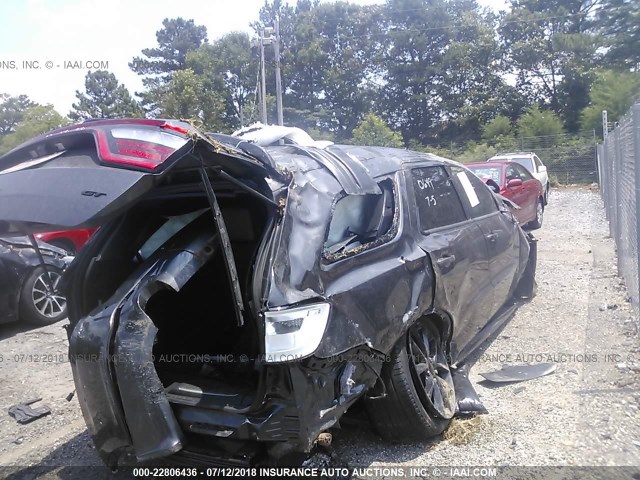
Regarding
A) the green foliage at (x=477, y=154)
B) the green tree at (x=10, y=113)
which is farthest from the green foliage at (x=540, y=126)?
the green tree at (x=10, y=113)

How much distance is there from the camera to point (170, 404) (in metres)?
2.82

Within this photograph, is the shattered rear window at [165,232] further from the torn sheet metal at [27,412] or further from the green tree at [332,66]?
the green tree at [332,66]

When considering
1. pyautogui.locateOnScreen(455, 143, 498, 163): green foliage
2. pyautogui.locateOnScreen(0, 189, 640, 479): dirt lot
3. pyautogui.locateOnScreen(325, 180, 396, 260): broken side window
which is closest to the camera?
pyautogui.locateOnScreen(325, 180, 396, 260): broken side window

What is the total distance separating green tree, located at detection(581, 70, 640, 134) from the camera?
32031 millimetres

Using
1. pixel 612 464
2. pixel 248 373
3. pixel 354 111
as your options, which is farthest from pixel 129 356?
pixel 354 111

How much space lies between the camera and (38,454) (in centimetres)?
373

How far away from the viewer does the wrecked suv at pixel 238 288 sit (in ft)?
8.46

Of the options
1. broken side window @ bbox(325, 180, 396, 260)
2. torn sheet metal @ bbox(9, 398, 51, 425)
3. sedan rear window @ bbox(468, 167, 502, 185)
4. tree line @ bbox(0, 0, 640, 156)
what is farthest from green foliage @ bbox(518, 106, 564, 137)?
torn sheet metal @ bbox(9, 398, 51, 425)

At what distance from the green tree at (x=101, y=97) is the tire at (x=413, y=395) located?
1756 inches

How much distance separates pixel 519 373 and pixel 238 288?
273cm

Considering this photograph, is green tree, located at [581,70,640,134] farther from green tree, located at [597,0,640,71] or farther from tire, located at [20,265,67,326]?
tire, located at [20,265,67,326]

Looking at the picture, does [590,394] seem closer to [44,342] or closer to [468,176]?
[468,176]

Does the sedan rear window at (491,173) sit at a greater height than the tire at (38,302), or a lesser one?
greater

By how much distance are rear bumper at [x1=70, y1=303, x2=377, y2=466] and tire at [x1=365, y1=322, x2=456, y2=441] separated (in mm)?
466
